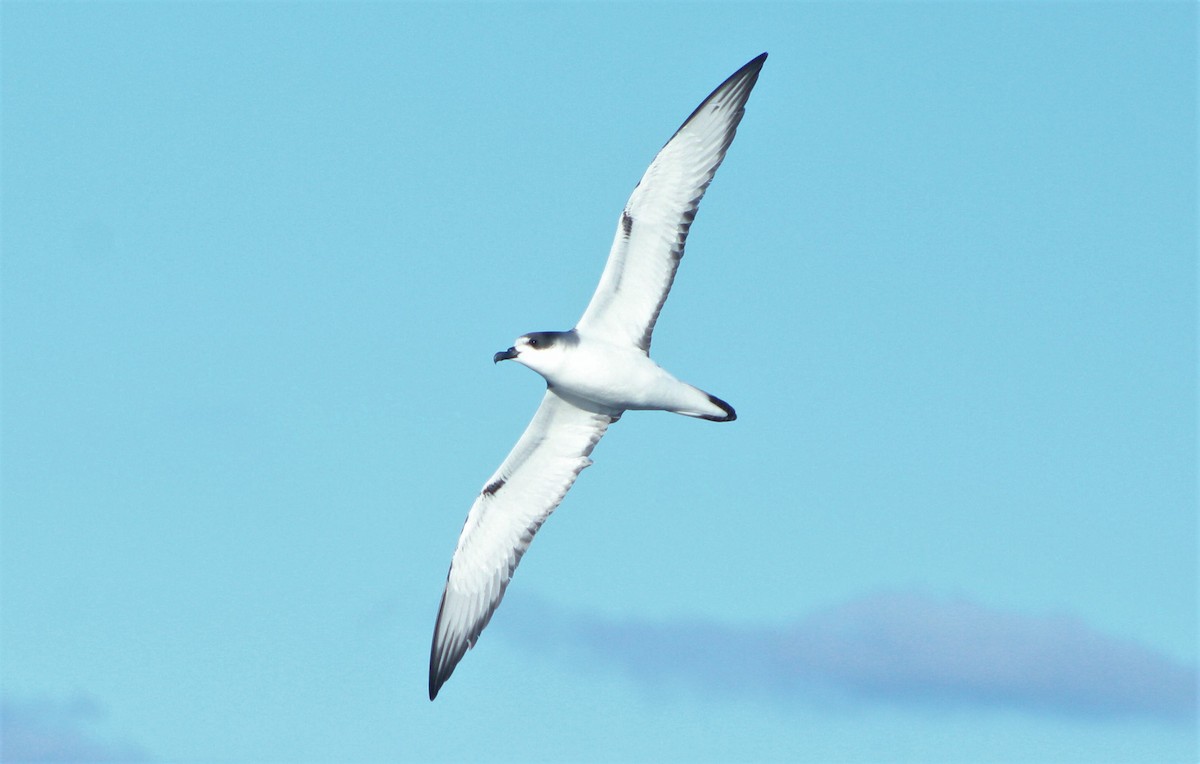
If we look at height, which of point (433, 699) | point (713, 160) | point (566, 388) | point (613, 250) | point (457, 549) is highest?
point (713, 160)

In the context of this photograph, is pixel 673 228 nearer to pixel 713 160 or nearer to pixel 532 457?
pixel 713 160

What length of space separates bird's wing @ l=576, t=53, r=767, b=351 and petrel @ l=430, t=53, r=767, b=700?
0.05ft

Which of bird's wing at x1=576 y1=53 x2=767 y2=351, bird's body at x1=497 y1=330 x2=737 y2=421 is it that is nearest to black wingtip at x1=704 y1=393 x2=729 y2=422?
bird's body at x1=497 y1=330 x2=737 y2=421

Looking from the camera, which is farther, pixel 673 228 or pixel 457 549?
pixel 457 549

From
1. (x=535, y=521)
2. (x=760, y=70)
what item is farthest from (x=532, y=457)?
(x=760, y=70)

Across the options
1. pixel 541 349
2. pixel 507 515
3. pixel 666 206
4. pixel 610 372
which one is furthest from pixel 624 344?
pixel 507 515

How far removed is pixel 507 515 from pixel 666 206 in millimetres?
5813

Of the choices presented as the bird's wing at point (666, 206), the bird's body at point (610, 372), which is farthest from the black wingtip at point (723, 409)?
the bird's wing at point (666, 206)

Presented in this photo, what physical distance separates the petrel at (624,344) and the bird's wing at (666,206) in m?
0.01

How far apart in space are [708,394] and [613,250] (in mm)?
2551

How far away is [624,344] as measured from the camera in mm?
25312

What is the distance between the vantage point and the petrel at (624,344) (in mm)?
24609

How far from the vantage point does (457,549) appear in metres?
27.3

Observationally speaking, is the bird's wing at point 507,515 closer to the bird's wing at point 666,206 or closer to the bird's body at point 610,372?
the bird's body at point 610,372
